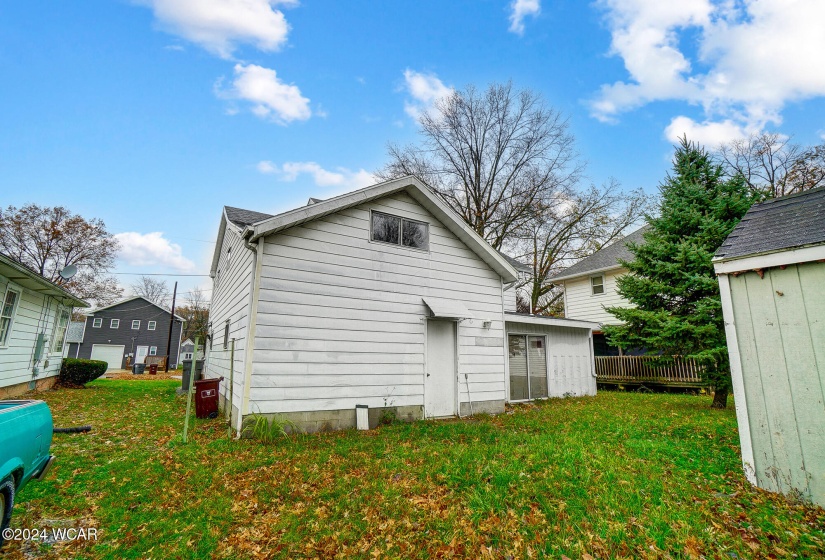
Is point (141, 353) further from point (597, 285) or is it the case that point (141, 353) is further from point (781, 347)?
point (781, 347)

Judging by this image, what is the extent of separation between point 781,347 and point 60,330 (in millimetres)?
22651

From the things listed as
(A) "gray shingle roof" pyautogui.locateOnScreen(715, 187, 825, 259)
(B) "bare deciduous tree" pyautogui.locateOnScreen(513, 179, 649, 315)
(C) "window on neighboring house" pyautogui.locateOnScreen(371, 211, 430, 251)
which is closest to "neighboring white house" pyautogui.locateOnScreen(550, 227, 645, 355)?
(B) "bare deciduous tree" pyautogui.locateOnScreen(513, 179, 649, 315)

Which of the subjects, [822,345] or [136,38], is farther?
[136,38]

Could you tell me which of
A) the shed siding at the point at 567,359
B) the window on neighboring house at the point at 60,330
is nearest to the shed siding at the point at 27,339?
the window on neighboring house at the point at 60,330

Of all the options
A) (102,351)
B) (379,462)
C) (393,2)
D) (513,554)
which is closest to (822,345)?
(513,554)

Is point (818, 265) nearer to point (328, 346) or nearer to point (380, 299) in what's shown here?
point (380, 299)

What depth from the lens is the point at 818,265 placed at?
3.93 m

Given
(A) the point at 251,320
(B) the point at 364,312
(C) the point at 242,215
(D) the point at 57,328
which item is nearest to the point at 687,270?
(B) the point at 364,312

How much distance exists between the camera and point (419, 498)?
4.17 m

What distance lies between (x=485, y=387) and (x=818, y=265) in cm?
701

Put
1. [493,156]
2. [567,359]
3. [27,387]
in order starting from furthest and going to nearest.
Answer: [493,156] < [567,359] < [27,387]

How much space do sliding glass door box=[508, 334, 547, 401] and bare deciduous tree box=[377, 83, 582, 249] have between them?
1003 cm

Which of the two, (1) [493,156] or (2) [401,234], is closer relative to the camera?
(2) [401,234]

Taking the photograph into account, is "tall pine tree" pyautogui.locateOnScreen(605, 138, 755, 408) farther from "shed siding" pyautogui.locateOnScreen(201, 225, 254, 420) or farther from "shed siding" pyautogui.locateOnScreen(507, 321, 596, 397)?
"shed siding" pyautogui.locateOnScreen(201, 225, 254, 420)
